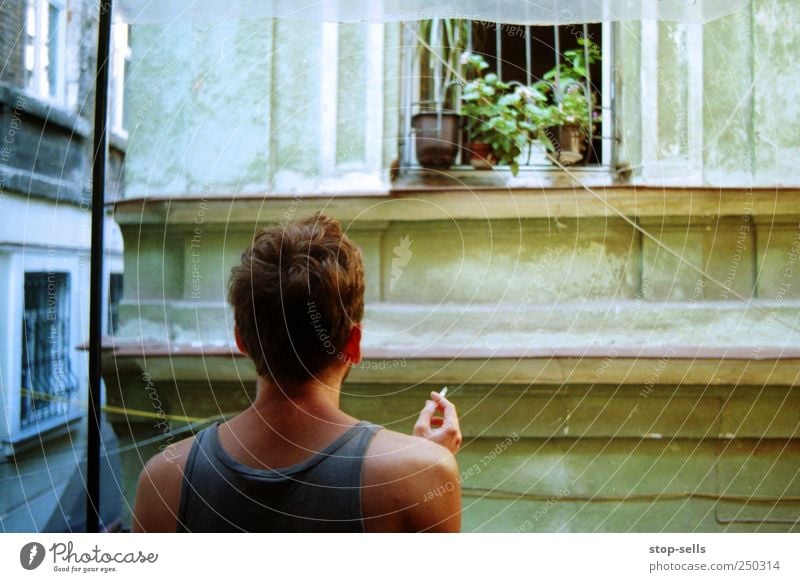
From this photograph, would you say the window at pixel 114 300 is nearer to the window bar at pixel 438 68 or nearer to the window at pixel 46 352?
the window at pixel 46 352

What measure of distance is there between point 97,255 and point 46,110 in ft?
1.68

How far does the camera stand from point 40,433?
144cm

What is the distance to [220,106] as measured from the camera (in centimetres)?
159

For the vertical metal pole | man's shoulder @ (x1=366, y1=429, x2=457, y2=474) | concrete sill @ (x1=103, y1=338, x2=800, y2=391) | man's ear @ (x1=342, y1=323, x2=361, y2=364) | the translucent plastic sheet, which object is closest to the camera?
man's shoulder @ (x1=366, y1=429, x2=457, y2=474)

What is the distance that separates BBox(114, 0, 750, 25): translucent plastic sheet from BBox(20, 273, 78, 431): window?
0.61m

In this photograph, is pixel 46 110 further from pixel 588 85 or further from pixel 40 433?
pixel 588 85

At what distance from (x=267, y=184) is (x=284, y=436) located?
31.1 inches

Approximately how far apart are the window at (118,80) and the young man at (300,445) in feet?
2.67

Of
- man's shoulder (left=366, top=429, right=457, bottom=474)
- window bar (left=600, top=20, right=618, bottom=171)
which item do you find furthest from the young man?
window bar (left=600, top=20, right=618, bottom=171)

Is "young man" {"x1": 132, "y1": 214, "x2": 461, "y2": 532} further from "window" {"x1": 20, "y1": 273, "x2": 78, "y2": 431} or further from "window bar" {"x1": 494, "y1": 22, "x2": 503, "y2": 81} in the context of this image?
"window bar" {"x1": 494, "y1": 22, "x2": 503, "y2": 81}

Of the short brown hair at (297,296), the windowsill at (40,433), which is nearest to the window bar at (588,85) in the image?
the short brown hair at (297,296)

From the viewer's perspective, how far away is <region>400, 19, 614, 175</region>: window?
1.56m

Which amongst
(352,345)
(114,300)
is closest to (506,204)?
(352,345)

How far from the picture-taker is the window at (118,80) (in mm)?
1498
